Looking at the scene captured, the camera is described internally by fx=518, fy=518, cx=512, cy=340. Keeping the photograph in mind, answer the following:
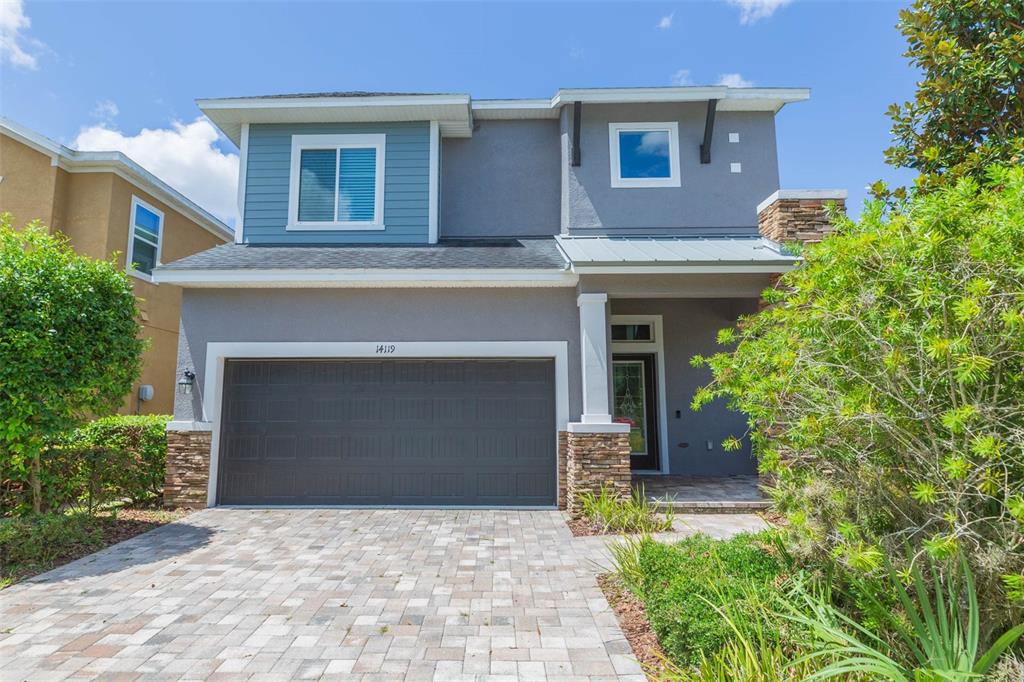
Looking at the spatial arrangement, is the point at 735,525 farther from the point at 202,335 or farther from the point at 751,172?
the point at 202,335

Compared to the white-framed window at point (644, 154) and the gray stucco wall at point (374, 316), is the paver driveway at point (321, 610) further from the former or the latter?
the white-framed window at point (644, 154)

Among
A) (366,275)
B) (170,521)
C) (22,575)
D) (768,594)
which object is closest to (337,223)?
(366,275)

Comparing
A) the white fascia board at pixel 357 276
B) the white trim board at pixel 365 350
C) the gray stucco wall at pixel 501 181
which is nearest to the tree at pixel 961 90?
the white fascia board at pixel 357 276

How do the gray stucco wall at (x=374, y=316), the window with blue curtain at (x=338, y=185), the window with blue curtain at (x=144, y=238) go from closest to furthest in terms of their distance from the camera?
1. the gray stucco wall at (x=374, y=316)
2. the window with blue curtain at (x=338, y=185)
3. the window with blue curtain at (x=144, y=238)

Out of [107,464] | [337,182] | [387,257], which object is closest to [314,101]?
[337,182]

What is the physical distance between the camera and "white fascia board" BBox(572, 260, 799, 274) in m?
7.90

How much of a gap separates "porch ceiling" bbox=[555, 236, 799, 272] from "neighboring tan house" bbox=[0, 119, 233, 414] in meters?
9.70

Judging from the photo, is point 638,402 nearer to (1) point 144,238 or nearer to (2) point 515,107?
(2) point 515,107

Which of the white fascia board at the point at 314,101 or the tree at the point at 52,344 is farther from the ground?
the white fascia board at the point at 314,101

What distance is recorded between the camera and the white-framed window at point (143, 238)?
12531 mm

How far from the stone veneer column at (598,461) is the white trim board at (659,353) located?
3.14m

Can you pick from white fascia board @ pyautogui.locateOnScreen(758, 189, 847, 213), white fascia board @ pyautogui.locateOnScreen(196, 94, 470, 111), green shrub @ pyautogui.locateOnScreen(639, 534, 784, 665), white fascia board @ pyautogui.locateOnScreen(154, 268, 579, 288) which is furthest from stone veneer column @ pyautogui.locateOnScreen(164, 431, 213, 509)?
white fascia board @ pyautogui.locateOnScreen(758, 189, 847, 213)

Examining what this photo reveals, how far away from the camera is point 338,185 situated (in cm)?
1044

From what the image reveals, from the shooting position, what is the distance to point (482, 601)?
4641mm
